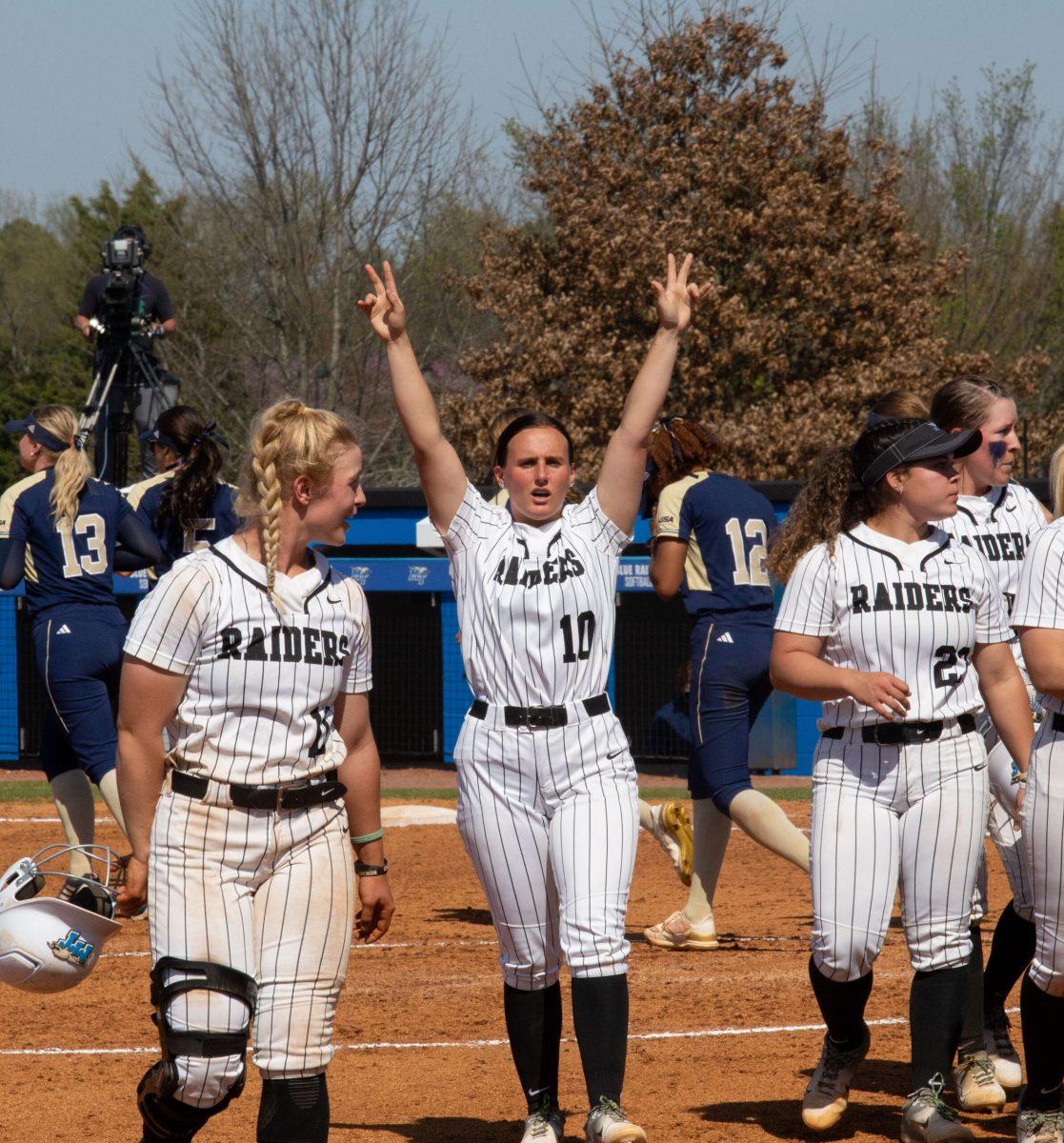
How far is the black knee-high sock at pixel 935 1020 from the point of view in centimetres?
436

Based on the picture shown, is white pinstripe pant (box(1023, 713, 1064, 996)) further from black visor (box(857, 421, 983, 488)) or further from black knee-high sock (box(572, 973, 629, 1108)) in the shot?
black knee-high sock (box(572, 973, 629, 1108))

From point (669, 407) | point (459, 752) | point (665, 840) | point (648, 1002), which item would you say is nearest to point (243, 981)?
point (459, 752)

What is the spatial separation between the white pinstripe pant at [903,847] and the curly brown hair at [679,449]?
2.77 metres

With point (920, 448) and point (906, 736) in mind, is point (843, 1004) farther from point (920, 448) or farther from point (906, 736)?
point (920, 448)

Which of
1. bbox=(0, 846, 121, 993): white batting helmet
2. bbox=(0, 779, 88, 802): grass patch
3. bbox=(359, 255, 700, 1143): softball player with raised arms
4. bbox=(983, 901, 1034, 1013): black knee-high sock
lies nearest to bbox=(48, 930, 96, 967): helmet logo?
bbox=(0, 846, 121, 993): white batting helmet

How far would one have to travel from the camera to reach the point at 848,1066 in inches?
180

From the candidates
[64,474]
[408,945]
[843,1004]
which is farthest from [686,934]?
[64,474]

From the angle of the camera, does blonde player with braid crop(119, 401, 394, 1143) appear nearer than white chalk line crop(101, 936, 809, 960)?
Yes

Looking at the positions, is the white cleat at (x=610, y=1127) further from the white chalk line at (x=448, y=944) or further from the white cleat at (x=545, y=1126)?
the white chalk line at (x=448, y=944)

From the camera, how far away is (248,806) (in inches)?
144

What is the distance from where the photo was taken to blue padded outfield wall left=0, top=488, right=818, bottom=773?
43.6ft

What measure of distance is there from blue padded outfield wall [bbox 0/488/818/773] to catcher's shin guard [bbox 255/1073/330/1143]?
9670mm

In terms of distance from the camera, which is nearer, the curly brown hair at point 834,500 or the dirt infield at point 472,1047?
the curly brown hair at point 834,500

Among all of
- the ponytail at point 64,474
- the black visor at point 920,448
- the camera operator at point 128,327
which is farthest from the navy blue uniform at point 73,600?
the camera operator at point 128,327
